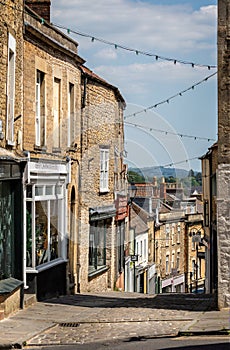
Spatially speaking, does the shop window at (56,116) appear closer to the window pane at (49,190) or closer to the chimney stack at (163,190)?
the window pane at (49,190)

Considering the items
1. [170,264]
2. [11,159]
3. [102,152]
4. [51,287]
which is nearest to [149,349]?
[11,159]

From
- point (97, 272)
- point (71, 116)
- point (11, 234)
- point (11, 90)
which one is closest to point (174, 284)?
point (97, 272)

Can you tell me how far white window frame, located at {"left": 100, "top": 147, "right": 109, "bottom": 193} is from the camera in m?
28.6

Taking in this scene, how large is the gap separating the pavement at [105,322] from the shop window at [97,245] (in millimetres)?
7216

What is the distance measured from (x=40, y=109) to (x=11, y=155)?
3980 mm

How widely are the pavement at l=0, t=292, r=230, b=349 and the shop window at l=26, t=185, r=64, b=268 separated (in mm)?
1292

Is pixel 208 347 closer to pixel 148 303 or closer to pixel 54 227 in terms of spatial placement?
pixel 148 303

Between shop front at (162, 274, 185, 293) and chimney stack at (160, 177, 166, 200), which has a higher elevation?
chimney stack at (160, 177, 166, 200)

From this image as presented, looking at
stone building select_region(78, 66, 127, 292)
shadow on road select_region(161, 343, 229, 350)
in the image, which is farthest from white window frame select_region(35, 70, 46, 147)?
shadow on road select_region(161, 343, 229, 350)

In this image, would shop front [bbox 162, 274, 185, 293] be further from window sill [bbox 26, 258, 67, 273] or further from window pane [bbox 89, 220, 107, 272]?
window sill [bbox 26, 258, 67, 273]

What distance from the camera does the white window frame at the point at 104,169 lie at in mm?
28562

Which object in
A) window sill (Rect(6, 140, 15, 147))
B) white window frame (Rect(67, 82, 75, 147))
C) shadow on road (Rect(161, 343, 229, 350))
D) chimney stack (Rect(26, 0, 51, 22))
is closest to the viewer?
shadow on road (Rect(161, 343, 229, 350))

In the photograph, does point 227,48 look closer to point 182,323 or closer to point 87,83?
point 182,323

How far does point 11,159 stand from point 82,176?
908 cm
